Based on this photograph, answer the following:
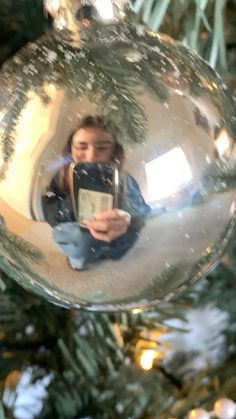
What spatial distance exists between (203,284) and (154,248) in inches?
11.8

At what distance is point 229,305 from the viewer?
0.60 m

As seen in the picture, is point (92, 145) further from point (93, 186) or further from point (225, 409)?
point (225, 409)

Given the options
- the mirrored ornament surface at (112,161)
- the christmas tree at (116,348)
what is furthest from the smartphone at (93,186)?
the christmas tree at (116,348)

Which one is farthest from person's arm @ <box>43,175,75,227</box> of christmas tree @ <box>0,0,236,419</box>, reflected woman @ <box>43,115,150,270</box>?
christmas tree @ <box>0,0,236,419</box>

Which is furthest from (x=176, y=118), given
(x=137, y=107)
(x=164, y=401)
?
(x=164, y=401)

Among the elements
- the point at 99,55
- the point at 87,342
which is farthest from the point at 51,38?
the point at 87,342

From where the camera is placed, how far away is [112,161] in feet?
0.94

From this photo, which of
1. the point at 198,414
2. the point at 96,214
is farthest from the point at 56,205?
the point at 198,414

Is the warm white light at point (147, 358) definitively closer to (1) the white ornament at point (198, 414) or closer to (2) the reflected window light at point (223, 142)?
(1) the white ornament at point (198, 414)

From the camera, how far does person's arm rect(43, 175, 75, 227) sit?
0.97ft

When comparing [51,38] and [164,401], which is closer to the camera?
[51,38]

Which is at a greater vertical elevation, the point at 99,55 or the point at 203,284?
the point at 99,55

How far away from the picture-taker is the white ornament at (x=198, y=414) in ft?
1.72

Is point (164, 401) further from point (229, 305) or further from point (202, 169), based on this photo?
point (202, 169)
